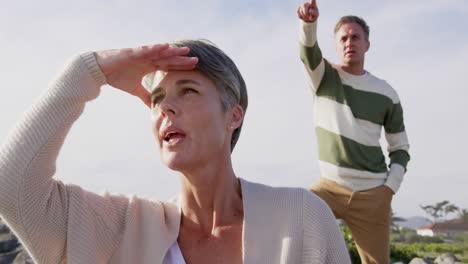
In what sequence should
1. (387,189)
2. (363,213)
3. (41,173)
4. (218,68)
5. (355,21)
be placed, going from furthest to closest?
(355,21) → (387,189) → (363,213) → (218,68) → (41,173)

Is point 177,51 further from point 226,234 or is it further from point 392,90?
point 392,90

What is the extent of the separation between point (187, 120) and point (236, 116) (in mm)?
351

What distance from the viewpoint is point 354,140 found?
4816 millimetres

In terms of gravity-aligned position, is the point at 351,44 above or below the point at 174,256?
above

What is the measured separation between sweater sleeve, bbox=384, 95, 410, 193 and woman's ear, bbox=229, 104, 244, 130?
A: 8.58ft

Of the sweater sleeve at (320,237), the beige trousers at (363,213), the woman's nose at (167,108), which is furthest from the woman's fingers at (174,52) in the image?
the beige trousers at (363,213)

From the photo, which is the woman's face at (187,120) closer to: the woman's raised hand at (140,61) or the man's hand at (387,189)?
the woman's raised hand at (140,61)

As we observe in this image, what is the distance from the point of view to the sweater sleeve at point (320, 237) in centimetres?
225

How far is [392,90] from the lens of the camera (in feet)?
16.7

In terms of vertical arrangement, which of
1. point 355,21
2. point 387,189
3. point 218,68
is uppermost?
point 355,21

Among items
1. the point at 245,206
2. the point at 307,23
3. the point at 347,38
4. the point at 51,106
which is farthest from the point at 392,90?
the point at 51,106

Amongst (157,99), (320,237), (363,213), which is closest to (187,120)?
(157,99)

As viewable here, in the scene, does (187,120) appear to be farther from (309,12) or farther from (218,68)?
(309,12)

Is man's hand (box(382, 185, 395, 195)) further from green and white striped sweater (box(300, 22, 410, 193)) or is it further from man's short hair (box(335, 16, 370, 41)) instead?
man's short hair (box(335, 16, 370, 41))
